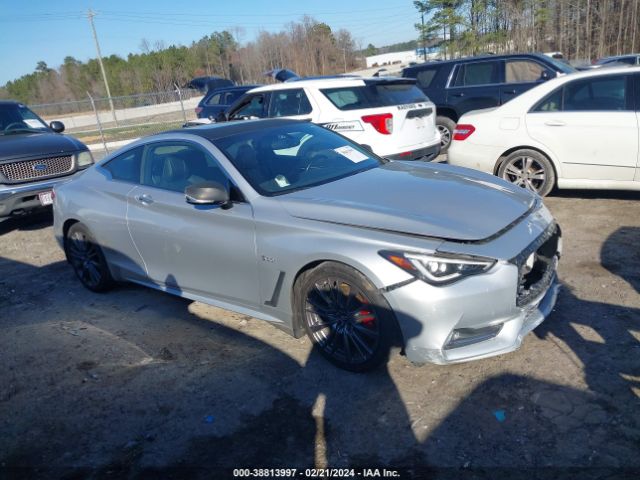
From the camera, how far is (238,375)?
11.7 feet

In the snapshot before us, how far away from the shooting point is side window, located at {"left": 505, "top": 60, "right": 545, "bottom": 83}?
9852mm

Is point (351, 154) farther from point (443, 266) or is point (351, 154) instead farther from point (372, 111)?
point (372, 111)

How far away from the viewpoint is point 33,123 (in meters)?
8.98

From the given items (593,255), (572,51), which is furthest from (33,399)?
(572,51)

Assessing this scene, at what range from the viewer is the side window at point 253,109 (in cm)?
869

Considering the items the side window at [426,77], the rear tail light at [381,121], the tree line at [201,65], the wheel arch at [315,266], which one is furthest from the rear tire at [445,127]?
the tree line at [201,65]

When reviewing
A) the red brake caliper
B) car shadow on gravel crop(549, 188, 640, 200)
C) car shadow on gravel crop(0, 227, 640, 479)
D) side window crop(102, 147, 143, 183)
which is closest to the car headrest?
side window crop(102, 147, 143, 183)

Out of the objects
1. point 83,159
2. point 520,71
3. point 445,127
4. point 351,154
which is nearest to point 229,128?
point 351,154

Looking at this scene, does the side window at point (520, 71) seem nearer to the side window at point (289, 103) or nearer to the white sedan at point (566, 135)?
the white sedan at point (566, 135)

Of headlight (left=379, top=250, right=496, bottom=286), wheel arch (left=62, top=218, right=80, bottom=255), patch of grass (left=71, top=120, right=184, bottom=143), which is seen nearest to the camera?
headlight (left=379, top=250, right=496, bottom=286)

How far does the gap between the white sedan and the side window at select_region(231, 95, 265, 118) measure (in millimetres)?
3411

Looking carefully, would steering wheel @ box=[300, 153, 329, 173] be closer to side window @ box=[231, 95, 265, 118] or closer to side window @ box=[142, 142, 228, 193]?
side window @ box=[142, 142, 228, 193]

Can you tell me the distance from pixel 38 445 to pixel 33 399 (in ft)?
1.89

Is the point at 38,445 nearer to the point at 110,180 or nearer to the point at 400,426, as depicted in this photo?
the point at 400,426
